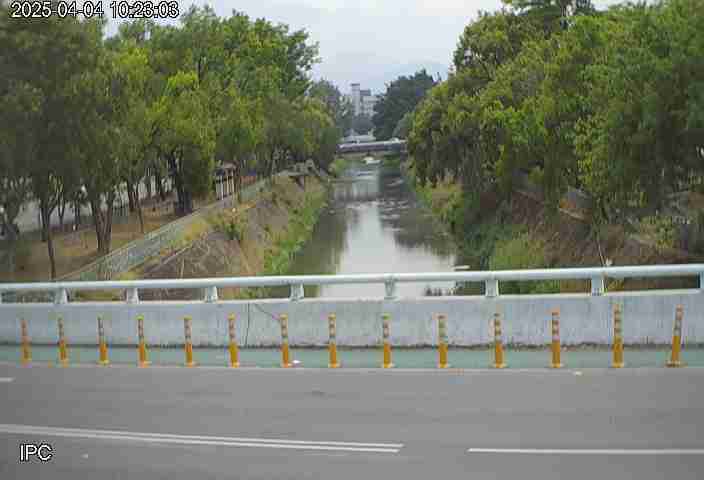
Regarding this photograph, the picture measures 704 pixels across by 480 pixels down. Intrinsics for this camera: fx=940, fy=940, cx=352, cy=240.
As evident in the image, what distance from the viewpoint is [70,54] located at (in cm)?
2536

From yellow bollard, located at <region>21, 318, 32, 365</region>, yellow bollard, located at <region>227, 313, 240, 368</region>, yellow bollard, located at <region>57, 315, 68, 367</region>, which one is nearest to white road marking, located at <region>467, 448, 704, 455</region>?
yellow bollard, located at <region>227, 313, 240, 368</region>

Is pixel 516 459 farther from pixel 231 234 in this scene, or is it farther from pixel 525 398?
pixel 231 234

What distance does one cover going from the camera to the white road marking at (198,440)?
10125 millimetres

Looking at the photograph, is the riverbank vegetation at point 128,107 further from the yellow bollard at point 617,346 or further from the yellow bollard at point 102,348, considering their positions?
the yellow bollard at point 617,346

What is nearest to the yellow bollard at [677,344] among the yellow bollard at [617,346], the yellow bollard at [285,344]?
the yellow bollard at [617,346]

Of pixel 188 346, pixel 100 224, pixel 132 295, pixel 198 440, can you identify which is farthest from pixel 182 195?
pixel 198 440

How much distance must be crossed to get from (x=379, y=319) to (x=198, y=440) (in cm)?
543

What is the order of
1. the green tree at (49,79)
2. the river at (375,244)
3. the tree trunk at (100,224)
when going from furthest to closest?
the river at (375,244) → the tree trunk at (100,224) → the green tree at (49,79)

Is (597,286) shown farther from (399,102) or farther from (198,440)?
(399,102)

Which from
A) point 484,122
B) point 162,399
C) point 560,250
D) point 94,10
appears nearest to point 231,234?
point 484,122

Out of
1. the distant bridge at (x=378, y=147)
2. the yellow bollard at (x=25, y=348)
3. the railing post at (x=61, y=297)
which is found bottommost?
the yellow bollard at (x=25, y=348)

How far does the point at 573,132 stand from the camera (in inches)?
1239

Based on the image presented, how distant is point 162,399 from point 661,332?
7.50 metres

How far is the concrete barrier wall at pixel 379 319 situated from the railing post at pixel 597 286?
0.29ft
